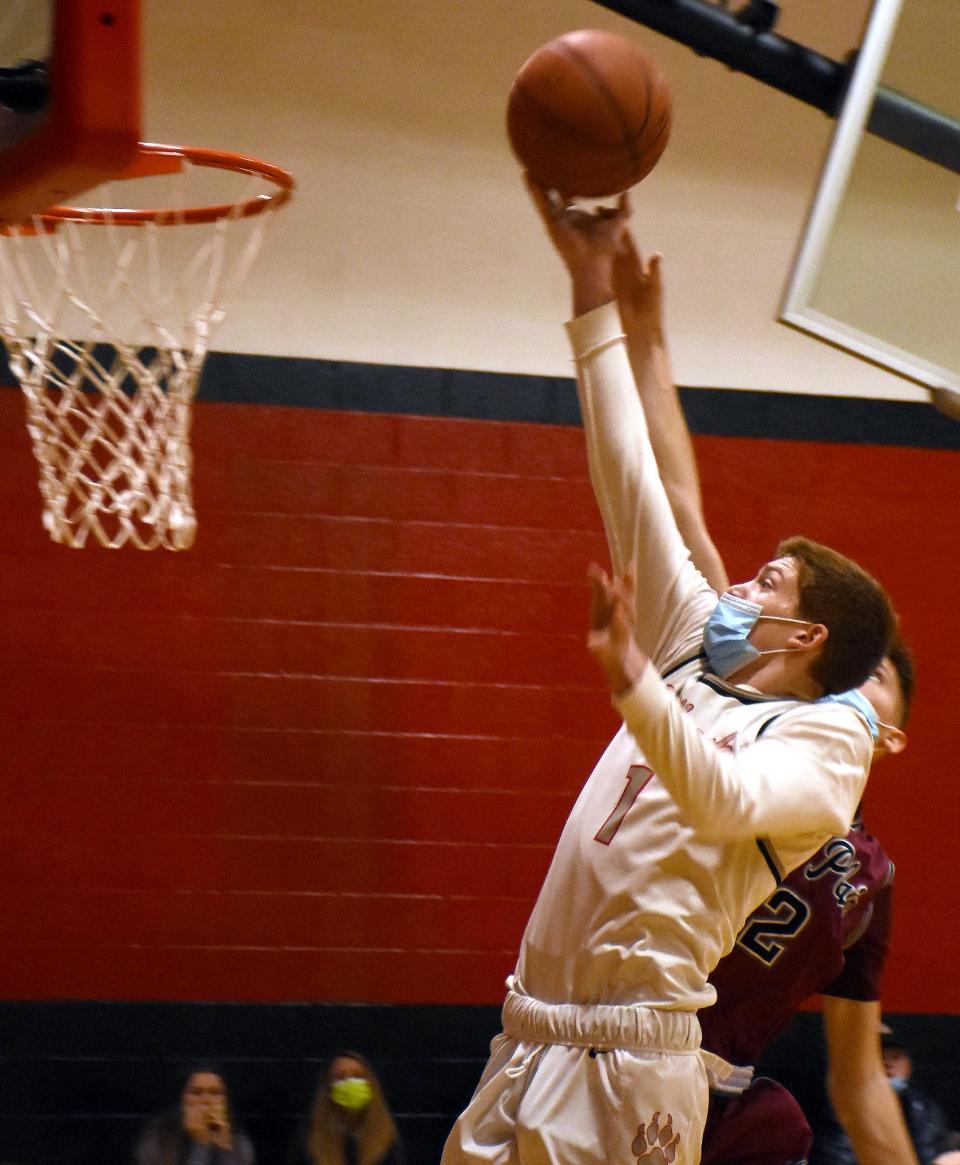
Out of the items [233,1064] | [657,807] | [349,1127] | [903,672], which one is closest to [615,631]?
[657,807]

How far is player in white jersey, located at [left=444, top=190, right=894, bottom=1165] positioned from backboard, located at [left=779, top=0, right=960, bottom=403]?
108cm

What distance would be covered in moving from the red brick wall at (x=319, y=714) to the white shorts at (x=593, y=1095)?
3023 millimetres

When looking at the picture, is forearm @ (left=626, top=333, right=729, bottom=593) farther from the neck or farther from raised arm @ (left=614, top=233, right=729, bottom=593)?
the neck

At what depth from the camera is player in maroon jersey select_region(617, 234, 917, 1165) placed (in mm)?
3166

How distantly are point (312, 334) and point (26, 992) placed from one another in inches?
108

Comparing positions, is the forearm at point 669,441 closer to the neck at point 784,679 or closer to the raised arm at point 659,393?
the raised arm at point 659,393

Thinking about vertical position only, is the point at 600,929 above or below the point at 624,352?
below

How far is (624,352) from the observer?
2.80m

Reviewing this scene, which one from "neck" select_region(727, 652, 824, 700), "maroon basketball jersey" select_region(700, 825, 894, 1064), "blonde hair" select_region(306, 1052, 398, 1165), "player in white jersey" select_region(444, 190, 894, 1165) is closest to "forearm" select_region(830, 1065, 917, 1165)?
"maroon basketball jersey" select_region(700, 825, 894, 1064)

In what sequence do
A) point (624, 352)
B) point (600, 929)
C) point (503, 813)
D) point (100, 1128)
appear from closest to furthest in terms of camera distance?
point (600, 929) < point (624, 352) < point (100, 1128) < point (503, 813)

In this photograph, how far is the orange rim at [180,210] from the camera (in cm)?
383

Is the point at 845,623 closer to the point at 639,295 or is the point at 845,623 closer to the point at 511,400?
the point at 639,295

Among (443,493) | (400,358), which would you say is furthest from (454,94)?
(443,493)

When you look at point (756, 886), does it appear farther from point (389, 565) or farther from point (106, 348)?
point (106, 348)
